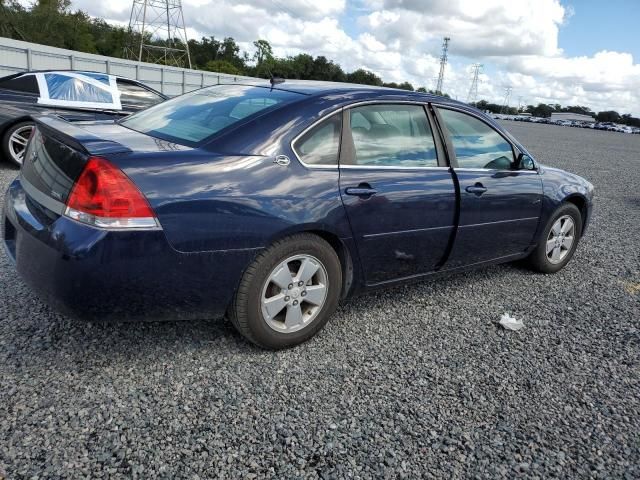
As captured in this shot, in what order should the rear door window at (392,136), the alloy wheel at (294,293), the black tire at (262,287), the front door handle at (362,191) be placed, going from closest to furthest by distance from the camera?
1. the black tire at (262,287)
2. the alloy wheel at (294,293)
3. the front door handle at (362,191)
4. the rear door window at (392,136)

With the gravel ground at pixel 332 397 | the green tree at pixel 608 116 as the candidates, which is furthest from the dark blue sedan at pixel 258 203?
the green tree at pixel 608 116

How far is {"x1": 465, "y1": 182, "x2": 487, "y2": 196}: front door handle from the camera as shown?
150 inches

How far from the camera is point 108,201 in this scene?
2.43 meters

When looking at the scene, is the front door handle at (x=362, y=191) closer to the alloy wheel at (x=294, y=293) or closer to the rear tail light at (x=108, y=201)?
the alloy wheel at (x=294, y=293)

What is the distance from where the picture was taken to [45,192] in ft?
8.93

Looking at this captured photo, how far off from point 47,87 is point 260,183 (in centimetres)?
641

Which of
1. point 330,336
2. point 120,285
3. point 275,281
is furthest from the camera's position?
point 330,336

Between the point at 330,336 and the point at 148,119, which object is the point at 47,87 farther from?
the point at 330,336

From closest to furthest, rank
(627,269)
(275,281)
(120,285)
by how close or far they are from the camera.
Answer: (120,285) → (275,281) → (627,269)

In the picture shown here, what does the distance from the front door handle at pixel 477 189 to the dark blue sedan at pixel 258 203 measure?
0.02 metres

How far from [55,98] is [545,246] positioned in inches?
269

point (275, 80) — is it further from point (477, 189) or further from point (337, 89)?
point (477, 189)

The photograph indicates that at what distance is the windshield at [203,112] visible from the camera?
3049 mm

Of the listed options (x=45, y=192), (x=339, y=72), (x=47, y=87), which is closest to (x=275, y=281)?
(x=45, y=192)
